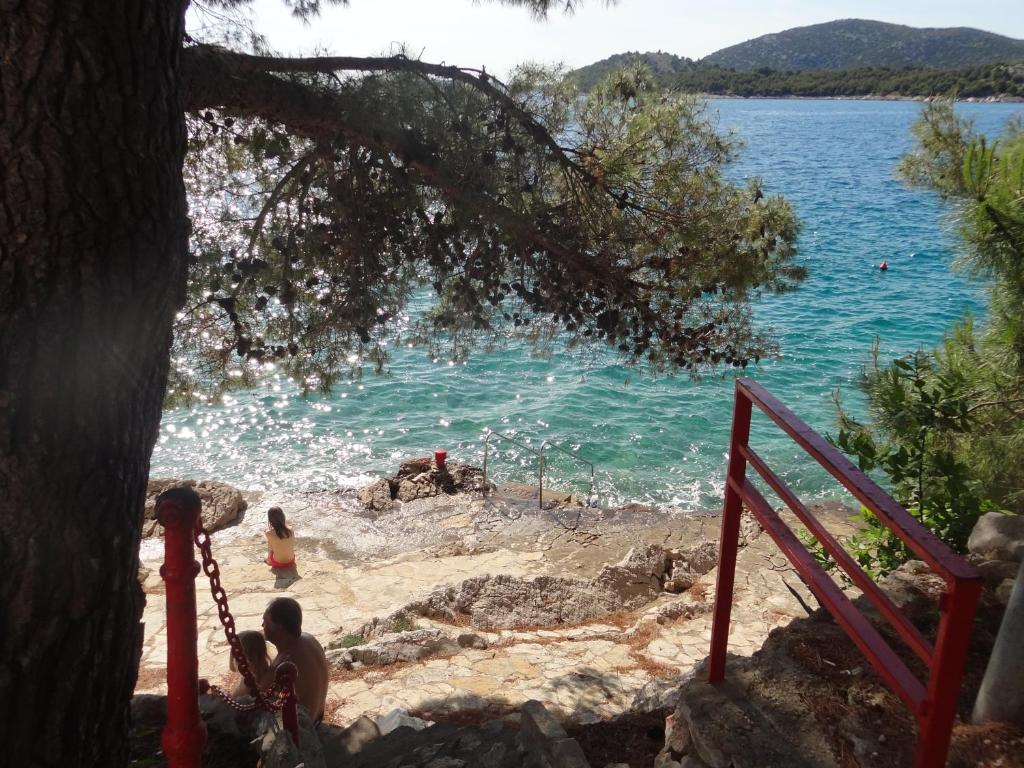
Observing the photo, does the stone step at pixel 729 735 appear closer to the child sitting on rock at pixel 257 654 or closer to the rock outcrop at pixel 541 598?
the child sitting on rock at pixel 257 654

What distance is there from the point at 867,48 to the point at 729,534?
146 meters

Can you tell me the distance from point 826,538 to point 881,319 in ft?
76.2

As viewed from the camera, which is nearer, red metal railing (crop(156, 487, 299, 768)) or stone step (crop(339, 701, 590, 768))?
red metal railing (crop(156, 487, 299, 768))

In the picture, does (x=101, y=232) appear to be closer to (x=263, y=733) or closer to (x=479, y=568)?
(x=263, y=733)

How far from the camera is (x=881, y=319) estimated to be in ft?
75.4

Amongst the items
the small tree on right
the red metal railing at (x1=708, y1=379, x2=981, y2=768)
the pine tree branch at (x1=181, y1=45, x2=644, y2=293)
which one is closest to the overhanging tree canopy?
the pine tree branch at (x1=181, y1=45, x2=644, y2=293)

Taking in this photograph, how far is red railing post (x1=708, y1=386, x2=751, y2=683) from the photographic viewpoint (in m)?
2.75

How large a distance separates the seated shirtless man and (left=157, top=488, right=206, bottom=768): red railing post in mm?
1933

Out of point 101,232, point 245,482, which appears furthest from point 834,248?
point 101,232

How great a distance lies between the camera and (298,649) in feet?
13.4

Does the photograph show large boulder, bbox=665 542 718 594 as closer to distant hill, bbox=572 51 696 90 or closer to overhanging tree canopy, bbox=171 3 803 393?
overhanging tree canopy, bbox=171 3 803 393

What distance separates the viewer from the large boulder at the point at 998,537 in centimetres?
388

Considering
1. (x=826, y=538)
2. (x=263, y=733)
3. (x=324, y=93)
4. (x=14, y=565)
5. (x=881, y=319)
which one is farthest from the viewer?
(x=881, y=319)

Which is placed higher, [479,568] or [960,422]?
[960,422]
